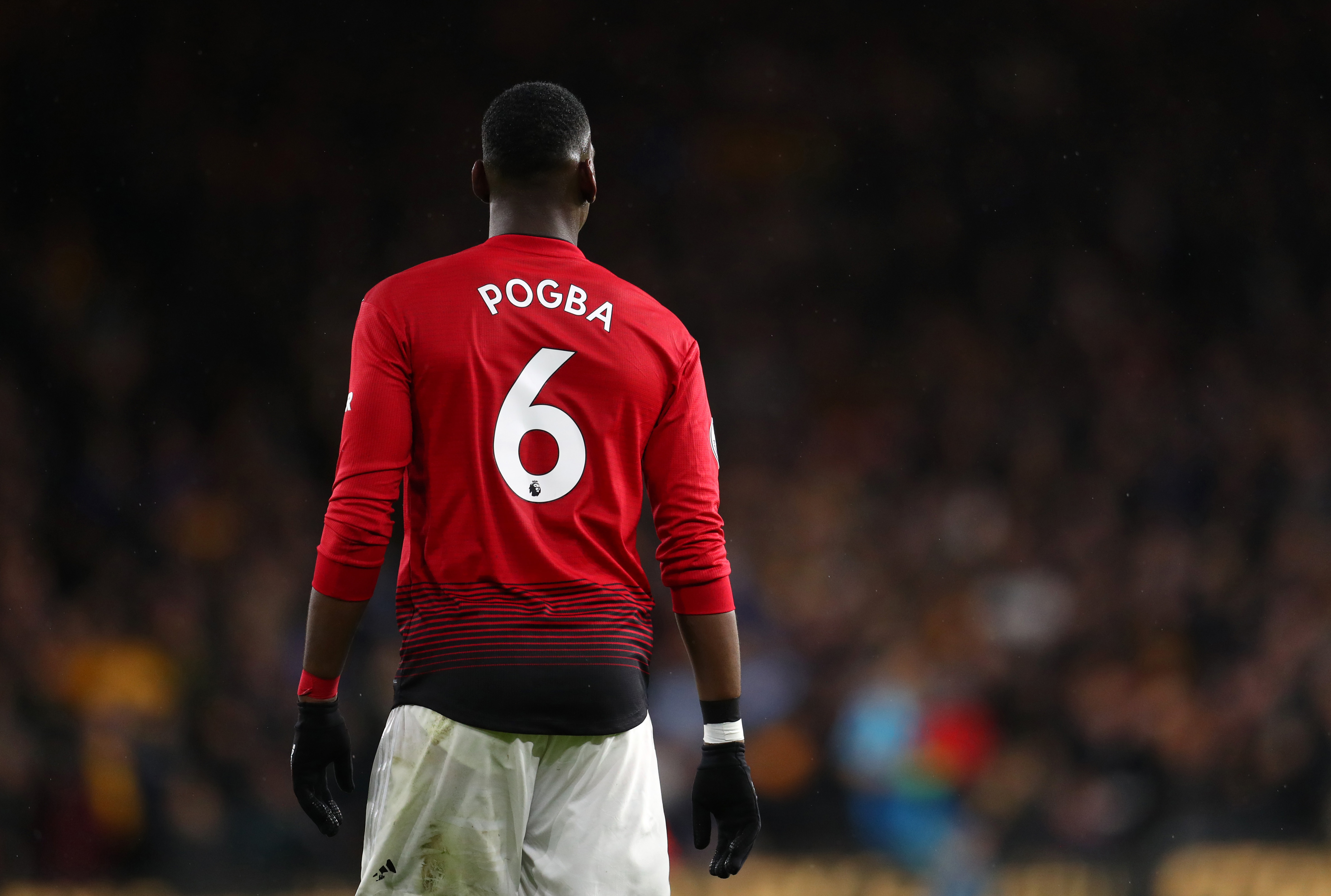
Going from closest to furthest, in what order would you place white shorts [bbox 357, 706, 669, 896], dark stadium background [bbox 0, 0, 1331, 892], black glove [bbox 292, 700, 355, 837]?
white shorts [bbox 357, 706, 669, 896] < black glove [bbox 292, 700, 355, 837] < dark stadium background [bbox 0, 0, 1331, 892]

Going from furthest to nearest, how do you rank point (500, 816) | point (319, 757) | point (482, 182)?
point (482, 182)
point (319, 757)
point (500, 816)

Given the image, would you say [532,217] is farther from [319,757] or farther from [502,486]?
[319,757]

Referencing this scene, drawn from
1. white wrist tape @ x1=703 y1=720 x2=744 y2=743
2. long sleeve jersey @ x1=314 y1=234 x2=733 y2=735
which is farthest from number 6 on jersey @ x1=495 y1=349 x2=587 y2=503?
white wrist tape @ x1=703 y1=720 x2=744 y2=743

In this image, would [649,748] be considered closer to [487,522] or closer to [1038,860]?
[487,522]

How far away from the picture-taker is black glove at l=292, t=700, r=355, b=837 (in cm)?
204

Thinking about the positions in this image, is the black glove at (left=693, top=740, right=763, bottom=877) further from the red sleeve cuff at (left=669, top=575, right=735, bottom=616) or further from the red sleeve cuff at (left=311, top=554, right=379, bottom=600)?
the red sleeve cuff at (left=311, top=554, right=379, bottom=600)

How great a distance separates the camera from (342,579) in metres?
1.95

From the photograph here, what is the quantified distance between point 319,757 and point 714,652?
1.96 ft

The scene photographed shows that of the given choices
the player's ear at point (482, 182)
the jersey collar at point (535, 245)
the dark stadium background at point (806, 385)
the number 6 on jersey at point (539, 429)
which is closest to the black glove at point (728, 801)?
Answer: the number 6 on jersey at point (539, 429)

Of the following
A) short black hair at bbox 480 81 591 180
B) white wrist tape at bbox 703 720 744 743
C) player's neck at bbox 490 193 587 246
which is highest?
short black hair at bbox 480 81 591 180

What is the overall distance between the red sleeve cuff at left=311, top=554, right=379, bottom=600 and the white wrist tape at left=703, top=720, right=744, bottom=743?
1.80 ft

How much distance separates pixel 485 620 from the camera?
6.37 feet

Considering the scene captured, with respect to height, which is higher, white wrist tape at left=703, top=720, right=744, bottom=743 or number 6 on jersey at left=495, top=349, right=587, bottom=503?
number 6 on jersey at left=495, top=349, right=587, bottom=503

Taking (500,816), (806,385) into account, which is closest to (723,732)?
(500,816)
